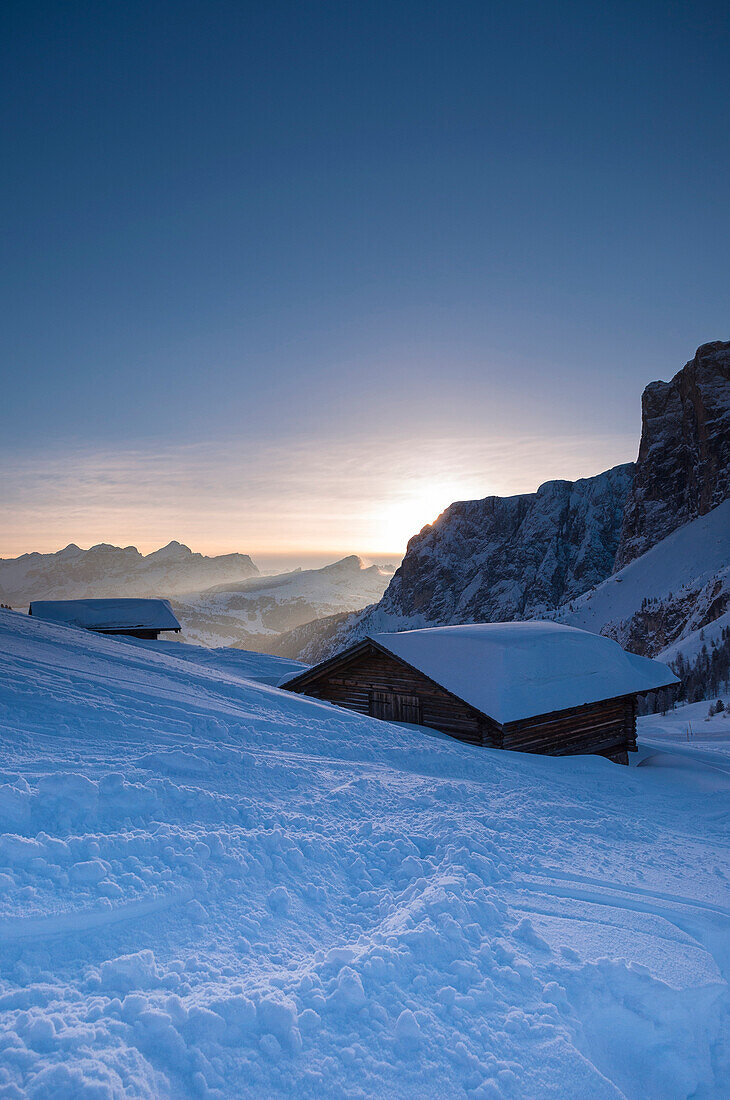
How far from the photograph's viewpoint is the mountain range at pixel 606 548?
7606 cm

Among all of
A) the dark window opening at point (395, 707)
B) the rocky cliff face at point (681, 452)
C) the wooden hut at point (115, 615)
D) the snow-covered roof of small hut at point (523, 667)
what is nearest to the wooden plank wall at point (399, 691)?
the dark window opening at point (395, 707)

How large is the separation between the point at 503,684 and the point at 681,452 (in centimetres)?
10045

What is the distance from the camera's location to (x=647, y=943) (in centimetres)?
398

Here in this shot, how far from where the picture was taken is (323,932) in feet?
12.4

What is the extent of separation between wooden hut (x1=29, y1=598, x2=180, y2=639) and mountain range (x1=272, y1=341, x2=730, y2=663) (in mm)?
50604

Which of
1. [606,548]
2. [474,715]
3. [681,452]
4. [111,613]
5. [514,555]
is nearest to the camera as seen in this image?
[474,715]

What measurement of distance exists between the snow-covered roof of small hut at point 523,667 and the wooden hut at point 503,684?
30 mm

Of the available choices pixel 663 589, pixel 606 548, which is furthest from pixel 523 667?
pixel 606 548

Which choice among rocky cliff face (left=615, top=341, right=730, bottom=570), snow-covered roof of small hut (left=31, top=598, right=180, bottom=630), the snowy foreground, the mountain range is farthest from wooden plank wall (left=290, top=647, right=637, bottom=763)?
rocky cliff face (left=615, top=341, right=730, bottom=570)

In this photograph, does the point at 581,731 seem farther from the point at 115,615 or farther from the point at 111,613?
the point at 111,613

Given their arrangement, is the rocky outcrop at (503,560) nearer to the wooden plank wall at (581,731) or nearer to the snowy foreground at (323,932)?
the wooden plank wall at (581,731)

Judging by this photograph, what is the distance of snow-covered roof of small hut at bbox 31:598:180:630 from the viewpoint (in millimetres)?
29266

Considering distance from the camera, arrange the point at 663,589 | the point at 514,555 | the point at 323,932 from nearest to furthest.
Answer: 1. the point at 323,932
2. the point at 663,589
3. the point at 514,555

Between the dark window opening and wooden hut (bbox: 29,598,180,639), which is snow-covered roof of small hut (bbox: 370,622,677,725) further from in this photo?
wooden hut (bbox: 29,598,180,639)
